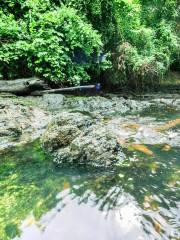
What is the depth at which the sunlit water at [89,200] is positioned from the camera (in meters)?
3.70

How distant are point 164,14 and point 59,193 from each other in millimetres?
10751

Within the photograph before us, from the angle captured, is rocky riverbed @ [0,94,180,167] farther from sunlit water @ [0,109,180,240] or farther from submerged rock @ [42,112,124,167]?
sunlit water @ [0,109,180,240]

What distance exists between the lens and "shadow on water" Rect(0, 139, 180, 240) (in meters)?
3.70

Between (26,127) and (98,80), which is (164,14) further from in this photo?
(26,127)

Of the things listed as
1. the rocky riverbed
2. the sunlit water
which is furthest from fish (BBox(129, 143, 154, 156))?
the sunlit water

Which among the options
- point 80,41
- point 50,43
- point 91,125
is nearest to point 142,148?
point 91,125

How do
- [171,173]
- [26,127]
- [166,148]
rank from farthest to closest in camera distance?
[26,127] → [166,148] → [171,173]

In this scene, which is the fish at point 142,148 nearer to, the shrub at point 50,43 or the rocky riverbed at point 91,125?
the rocky riverbed at point 91,125

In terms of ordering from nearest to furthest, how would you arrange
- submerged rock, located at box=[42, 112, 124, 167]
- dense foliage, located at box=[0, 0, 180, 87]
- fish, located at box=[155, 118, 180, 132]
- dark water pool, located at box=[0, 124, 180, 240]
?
dark water pool, located at box=[0, 124, 180, 240] < submerged rock, located at box=[42, 112, 124, 167] < fish, located at box=[155, 118, 180, 132] < dense foliage, located at box=[0, 0, 180, 87]

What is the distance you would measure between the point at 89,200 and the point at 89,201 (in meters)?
0.02

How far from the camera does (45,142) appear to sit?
19.8 ft

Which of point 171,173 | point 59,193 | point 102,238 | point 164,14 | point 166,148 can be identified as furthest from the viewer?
point 164,14

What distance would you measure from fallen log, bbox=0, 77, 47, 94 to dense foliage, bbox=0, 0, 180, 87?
0.32 meters

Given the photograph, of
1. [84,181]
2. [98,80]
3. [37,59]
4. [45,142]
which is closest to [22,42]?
[37,59]
